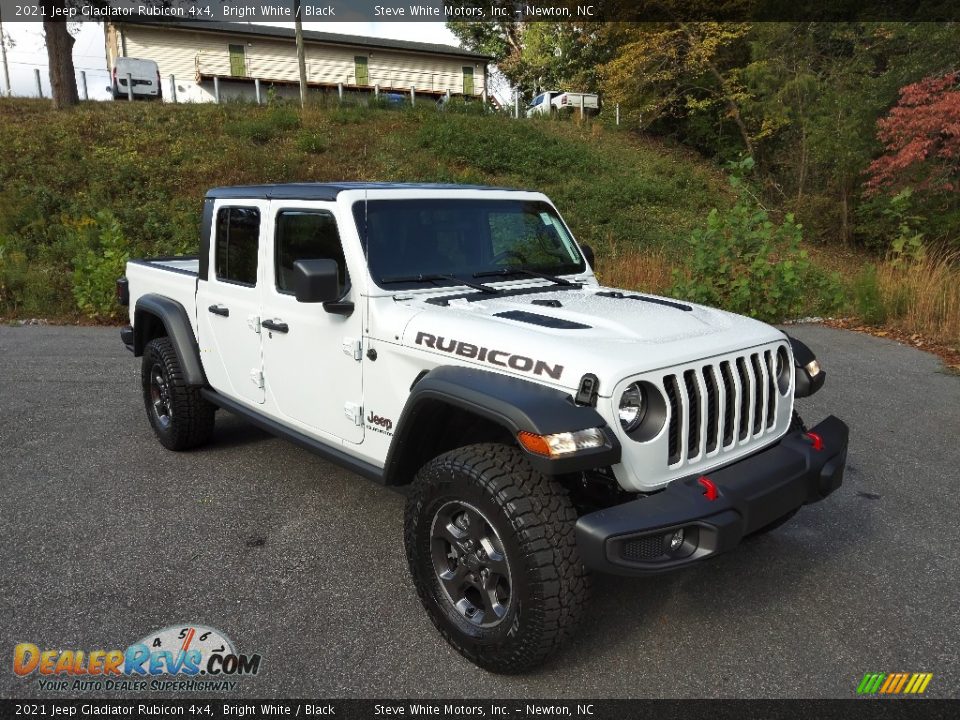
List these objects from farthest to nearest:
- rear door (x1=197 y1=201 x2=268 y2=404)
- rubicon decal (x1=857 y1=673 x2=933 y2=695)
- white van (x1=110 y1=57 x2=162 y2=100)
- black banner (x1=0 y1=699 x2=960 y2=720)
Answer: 1. white van (x1=110 y1=57 x2=162 y2=100)
2. rear door (x1=197 y1=201 x2=268 y2=404)
3. rubicon decal (x1=857 y1=673 x2=933 y2=695)
4. black banner (x1=0 y1=699 x2=960 y2=720)

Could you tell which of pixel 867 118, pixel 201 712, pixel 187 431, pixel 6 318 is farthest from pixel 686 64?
pixel 201 712

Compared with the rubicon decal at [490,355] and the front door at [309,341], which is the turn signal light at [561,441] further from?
the front door at [309,341]

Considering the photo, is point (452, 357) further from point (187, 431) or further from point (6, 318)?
point (6, 318)

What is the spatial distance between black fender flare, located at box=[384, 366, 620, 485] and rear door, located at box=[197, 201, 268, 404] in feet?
4.96

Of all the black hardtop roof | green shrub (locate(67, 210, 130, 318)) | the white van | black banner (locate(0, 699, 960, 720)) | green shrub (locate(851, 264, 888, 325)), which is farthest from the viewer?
the white van

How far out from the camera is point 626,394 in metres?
2.60

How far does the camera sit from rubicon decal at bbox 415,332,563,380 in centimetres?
Result: 261

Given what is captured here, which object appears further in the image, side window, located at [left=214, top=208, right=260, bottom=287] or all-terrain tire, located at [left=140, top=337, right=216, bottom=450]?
all-terrain tire, located at [left=140, top=337, right=216, bottom=450]

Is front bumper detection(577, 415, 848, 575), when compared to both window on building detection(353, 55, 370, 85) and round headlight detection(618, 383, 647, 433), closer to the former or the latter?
round headlight detection(618, 383, 647, 433)

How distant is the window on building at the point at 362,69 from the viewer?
33938mm

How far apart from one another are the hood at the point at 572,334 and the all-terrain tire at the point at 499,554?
381 mm

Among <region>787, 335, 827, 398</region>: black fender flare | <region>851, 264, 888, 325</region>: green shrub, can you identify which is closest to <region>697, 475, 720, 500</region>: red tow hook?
<region>787, 335, 827, 398</region>: black fender flare

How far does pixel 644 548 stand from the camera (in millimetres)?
2422

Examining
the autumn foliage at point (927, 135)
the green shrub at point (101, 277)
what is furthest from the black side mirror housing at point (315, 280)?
the autumn foliage at point (927, 135)
